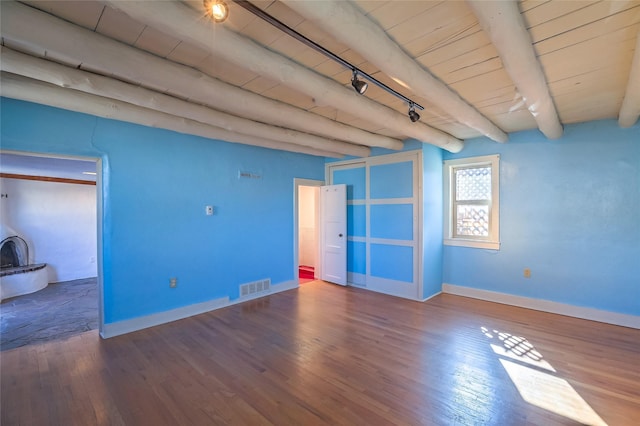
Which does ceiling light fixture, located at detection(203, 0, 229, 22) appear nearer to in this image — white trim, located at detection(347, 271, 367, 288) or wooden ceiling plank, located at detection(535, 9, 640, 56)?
wooden ceiling plank, located at detection(535, 9, 640, 56)

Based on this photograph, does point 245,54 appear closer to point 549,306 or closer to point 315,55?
point 315,55

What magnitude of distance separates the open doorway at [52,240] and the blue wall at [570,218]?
5879mm

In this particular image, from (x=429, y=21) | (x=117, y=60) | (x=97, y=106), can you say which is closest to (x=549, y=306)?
(x=429, y=21)

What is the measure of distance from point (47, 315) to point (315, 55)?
487 centimetres

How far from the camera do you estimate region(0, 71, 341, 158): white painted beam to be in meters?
2.38

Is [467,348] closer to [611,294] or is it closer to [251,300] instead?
[611,294]

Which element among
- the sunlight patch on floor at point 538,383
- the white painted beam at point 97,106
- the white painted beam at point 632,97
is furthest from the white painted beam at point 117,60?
the sunlight patch on floor at point 538,383

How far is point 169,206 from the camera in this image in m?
→ 3.70

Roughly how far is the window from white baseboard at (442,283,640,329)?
0.74m

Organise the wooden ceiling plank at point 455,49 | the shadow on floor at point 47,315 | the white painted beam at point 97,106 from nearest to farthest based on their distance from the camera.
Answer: the wooden ceiling plank at point 455,49 < the white painted beam at point 97,106 < the shadow on floor at point 47,315

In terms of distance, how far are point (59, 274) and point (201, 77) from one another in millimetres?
6147

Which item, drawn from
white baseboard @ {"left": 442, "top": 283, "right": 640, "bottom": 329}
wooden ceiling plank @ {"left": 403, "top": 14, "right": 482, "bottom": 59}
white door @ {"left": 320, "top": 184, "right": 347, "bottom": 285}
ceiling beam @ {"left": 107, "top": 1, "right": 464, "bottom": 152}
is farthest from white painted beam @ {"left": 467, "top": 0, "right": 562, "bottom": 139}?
white door @ {"left": 320, "top": 184, "right": 347, "bottom": 285}

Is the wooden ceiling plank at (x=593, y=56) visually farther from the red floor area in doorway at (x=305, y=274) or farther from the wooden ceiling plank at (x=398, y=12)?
the red floor area in doorway at (x=305, y=274)

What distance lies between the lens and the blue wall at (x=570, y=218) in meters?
3.53
